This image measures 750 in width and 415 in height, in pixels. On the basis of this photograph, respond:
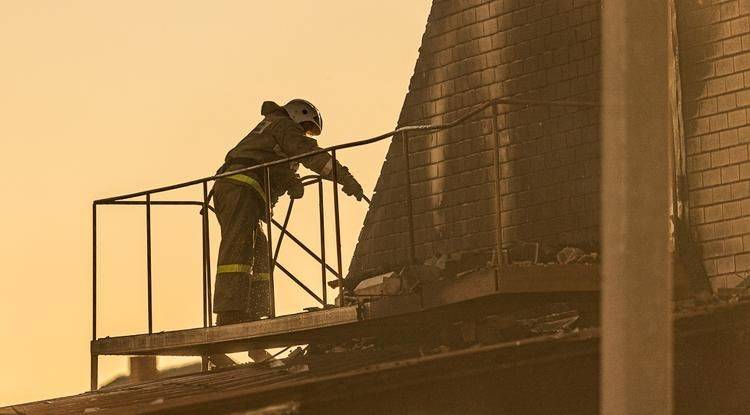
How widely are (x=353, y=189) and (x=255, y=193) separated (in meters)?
0.89

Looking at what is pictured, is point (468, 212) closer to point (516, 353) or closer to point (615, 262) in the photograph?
point (516, 353)

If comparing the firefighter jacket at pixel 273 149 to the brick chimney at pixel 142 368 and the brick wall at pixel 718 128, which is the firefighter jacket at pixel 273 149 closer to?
the brick chimney at pixel 142 368

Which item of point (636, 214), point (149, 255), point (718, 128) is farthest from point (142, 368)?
point (636, 214)

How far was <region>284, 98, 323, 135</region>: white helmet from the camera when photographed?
49.1 ft

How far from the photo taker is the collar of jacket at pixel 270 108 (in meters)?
15.0

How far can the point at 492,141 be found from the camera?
570 inches

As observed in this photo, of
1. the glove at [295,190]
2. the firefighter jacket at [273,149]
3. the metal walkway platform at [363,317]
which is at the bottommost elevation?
the metal walkway platform at [363,317]

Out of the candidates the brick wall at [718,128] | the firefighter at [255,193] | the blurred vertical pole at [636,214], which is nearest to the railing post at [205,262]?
the firefighter at [255,193]

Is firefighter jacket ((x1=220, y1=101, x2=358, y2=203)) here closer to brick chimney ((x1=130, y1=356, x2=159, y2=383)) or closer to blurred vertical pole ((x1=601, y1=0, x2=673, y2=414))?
brick chimney ((x1=130, y1=356, x2=159, y2=383))

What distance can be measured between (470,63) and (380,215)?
161 centimetres

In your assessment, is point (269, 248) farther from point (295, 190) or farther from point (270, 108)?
point (270, 108)

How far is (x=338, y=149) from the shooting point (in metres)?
13.4

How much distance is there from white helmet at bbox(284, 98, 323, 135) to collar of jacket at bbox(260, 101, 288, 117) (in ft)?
0.13

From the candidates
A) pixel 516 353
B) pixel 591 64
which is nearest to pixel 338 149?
pixel 591 64
